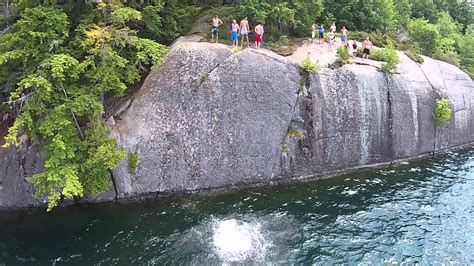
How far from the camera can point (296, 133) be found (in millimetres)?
23875

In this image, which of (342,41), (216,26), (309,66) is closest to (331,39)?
(342,41)

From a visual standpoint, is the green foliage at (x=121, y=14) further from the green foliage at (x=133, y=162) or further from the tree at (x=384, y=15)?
the tree at (x=384, y=15)

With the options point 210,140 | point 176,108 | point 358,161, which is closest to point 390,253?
point 358,161

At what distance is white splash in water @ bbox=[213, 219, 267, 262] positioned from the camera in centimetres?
1725

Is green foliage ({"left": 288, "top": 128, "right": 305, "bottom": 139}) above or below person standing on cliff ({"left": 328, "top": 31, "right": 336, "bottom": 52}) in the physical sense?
below

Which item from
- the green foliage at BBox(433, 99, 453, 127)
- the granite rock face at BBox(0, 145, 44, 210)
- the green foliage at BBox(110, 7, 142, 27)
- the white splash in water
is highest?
the green foliage at BBox(110, 7, 142, 27)

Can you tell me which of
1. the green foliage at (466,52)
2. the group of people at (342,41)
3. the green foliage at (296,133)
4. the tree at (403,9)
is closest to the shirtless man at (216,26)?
the green foliage at (296,133)

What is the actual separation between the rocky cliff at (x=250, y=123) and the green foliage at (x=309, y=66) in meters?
0.34

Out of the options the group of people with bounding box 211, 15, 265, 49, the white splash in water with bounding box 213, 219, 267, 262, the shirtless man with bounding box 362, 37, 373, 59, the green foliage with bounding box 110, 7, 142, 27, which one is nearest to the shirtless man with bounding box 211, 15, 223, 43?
the group of people with bounding box 211, 15, 265, 49

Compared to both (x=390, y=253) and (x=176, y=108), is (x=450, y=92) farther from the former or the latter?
(x=176, y=108)

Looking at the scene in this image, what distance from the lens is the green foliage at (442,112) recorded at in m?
26.7

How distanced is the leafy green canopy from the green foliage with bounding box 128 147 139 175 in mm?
1074

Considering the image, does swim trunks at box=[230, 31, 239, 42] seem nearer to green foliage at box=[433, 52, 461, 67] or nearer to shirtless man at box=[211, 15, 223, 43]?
shirtless man at box=[211, 15, 223, 43]

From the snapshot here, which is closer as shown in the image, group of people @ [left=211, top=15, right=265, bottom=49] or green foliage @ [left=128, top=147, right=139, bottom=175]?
green foliage @ [left=128, top=147, right=139, bottom=175]
